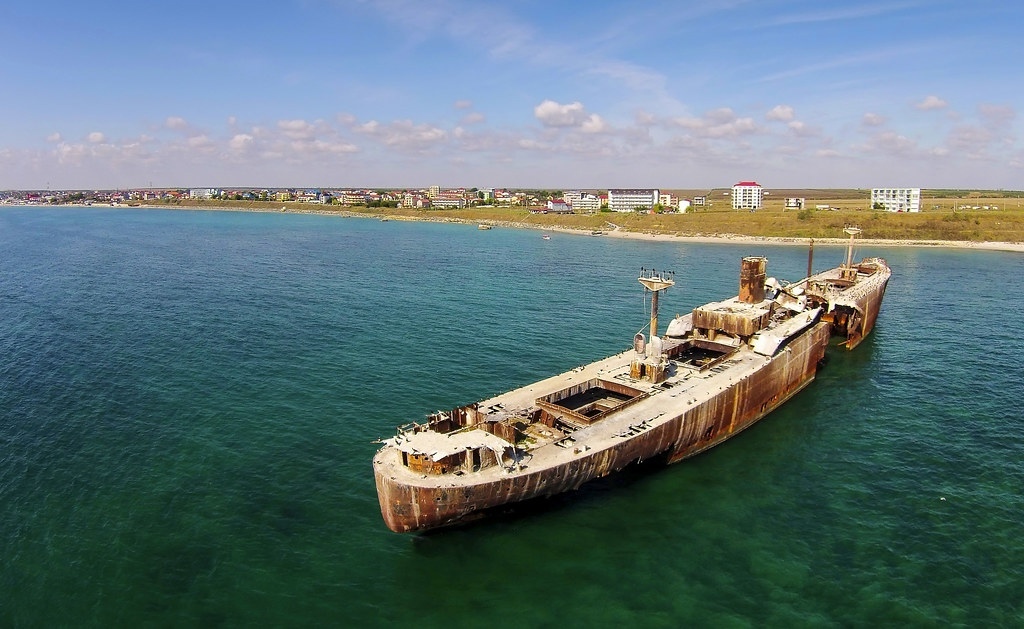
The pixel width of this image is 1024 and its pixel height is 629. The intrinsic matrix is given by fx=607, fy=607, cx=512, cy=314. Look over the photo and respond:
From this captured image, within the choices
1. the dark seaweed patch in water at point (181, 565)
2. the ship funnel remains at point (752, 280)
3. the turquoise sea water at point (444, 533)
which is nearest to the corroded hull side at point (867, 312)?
the turquoise sea water at point (444, 533)

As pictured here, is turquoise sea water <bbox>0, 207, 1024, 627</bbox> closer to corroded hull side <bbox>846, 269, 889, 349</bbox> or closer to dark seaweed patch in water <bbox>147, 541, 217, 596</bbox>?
dark seaweed patch in water <bbox>147, 541, 217, 596</bbox>

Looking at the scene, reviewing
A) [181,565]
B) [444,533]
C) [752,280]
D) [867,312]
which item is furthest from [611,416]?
[867,312]

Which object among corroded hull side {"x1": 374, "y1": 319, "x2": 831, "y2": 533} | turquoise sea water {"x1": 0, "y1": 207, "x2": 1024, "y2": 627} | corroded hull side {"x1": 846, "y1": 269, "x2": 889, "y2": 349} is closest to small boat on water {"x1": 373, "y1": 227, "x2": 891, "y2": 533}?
corroded hull side {"x1": 374, "y1": 319, "x2": 831, "y2": 533}

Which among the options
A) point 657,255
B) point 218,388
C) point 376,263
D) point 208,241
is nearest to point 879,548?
point 218,388

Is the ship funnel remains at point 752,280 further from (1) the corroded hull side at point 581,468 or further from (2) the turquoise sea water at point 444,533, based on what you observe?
(1) the corroded hull side at point 581,468

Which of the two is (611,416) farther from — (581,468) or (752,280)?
(752,280)

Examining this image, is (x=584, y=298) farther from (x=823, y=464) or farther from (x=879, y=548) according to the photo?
(x=879, y=548)
